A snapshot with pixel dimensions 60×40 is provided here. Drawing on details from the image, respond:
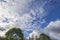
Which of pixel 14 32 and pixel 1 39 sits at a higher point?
pixel 14 32

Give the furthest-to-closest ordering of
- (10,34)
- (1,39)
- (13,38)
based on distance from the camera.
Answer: (10,34)
(13,38)
(1,39)

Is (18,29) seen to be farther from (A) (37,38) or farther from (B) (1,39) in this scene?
(B) (1,39)

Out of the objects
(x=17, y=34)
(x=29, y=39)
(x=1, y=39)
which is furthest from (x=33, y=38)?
(x=1, y=39)

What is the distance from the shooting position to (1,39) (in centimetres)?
8400

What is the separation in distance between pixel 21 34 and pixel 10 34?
18.3 ft

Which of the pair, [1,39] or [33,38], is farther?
[33,38]

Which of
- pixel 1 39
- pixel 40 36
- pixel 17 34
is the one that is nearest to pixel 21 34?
pixel 17 34

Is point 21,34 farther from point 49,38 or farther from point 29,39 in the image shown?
point 49,38

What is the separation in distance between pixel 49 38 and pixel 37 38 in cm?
699

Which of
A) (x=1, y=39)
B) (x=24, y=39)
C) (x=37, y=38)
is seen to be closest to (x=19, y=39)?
(x=24, y=39)

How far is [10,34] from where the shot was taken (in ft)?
334

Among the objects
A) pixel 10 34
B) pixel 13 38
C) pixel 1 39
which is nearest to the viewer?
pixel 1 39

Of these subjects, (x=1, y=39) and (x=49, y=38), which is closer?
(x=1, y=39)

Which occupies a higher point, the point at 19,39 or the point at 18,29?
the point at 18,29
